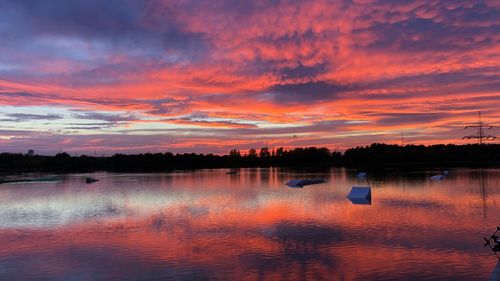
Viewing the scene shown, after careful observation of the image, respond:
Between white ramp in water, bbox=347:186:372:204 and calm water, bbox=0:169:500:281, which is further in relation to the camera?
white ramp in water, bbox=347:186:372:204

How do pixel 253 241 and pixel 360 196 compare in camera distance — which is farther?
pixel 360 196

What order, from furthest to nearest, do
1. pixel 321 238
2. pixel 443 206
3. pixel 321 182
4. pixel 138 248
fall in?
pixel 321 182 < pixel 443 206 < pixel 321 238 < pixel 138 248

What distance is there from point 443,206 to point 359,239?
19439 mm

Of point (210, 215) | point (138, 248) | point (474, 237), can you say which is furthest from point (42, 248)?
point (474, 237)

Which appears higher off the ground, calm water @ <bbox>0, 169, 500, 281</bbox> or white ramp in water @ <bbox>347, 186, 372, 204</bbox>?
white ramp in water @ <bbox>347, 186, 372, 204</bbox>

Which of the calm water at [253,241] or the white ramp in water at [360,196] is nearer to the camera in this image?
the calm water at [253,241]

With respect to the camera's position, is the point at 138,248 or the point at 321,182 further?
the point at 321,182

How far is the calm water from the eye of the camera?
18.1 m

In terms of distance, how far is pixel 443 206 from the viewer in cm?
3950

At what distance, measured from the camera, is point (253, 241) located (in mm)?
24562

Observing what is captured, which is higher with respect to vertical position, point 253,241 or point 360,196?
point 360,196

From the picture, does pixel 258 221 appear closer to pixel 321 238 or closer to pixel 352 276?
pixel 321 238

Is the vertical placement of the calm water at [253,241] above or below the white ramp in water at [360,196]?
below

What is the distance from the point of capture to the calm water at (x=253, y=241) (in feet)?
59.5
